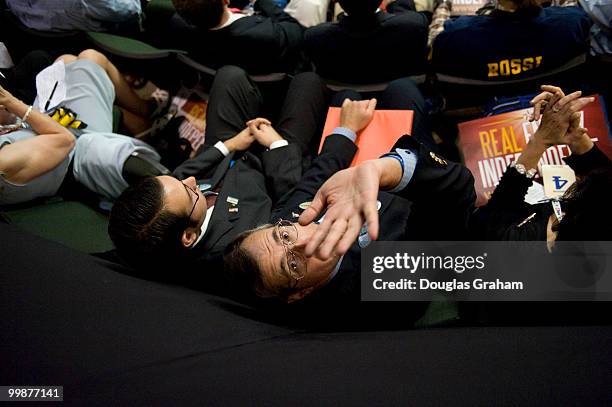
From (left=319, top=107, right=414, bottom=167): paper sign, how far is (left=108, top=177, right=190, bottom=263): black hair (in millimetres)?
625

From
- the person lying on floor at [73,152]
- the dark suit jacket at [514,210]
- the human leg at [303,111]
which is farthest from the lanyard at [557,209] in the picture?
the person lying on floor at [73,152]

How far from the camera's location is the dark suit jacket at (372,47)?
1750 millimetres

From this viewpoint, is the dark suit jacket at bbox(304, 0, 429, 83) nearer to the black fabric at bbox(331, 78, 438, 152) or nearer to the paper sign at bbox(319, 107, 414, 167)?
the black fabric at bbox(331, 78, 438, 152)

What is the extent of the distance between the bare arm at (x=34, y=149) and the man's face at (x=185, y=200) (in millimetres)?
500

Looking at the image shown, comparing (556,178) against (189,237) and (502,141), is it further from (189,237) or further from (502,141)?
(189,237)

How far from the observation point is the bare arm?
5.12ft

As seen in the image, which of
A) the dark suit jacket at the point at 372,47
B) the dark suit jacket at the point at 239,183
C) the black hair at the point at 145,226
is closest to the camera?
the black hair at the point at 145,226

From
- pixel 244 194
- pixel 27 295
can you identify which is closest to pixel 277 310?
pixel 244 194

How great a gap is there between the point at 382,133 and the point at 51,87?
4.65ft

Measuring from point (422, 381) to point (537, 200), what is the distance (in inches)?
35.7

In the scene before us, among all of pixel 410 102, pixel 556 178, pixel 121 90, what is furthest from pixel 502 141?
pixel 121 90

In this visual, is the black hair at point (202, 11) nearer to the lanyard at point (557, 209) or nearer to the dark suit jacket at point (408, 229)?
the dark suit jacket at point (408, 229)

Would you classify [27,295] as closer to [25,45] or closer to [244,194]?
[244,194]

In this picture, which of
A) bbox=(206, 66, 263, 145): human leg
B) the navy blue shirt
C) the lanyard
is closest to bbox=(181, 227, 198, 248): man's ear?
bbox=(206, 66, 263, 145): human leg
